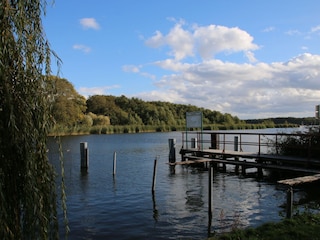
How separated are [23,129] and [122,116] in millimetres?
85837

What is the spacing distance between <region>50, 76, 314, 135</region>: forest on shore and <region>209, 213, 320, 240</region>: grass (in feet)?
136

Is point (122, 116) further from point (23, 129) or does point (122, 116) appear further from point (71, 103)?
point (23, 129)

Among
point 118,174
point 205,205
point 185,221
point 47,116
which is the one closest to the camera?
point 47,116

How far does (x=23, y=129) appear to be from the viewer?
3953mm

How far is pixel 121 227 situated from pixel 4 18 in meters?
7.58

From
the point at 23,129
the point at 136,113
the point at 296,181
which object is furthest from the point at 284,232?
the point at 136,113

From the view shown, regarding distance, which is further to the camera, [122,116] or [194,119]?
[122,116]

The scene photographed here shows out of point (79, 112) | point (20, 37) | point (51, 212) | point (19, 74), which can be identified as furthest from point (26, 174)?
point (79, 112)

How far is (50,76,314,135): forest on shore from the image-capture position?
219 ft

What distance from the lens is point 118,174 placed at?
1997 centimetres

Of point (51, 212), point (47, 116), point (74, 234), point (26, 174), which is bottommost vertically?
point (74, 234)

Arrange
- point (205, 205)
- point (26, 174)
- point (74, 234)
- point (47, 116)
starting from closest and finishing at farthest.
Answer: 1. point (26, 174)
2. point (47, 116)
3. point (74, 234)
4. point (205, 205)

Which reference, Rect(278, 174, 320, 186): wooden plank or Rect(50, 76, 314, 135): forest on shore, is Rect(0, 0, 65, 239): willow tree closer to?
Rect(278, 174, 320, 186): wooden plank

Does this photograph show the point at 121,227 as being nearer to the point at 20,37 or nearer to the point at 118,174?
the point at 20,37
